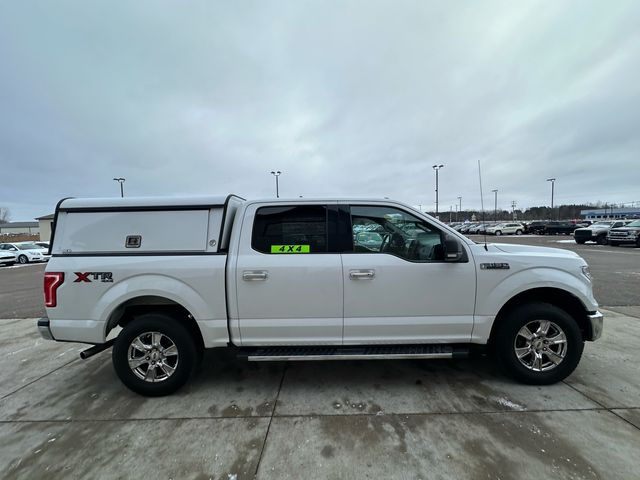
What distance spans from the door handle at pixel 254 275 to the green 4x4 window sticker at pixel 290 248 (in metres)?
0.25

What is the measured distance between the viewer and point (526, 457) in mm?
2287

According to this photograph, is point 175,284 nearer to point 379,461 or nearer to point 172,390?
point 172,390

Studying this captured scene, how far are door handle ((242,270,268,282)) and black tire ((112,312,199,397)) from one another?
2.82 ft

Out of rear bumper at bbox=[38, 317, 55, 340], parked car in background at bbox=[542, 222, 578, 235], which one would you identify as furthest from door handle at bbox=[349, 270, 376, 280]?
parked car in background at bbox=[542, 222, 578, 235]

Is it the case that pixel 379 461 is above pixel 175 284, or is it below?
below

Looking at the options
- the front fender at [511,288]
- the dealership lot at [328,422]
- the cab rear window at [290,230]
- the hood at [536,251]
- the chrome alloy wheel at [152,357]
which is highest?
the cab rear window at [290,230]

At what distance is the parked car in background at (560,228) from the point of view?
37.5m

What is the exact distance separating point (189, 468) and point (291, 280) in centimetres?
164

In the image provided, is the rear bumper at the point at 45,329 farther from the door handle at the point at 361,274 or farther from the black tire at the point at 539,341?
the black tire at the point at 539,341

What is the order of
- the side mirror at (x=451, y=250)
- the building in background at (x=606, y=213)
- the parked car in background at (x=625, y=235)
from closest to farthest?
the side mirror at (x=451, y=250)
the parked car in background at (x=625, y=235)
the building in background at (x=606, y=213)

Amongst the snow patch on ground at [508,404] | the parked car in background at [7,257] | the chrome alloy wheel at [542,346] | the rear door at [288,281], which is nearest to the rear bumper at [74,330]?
the rear door at [288,281]

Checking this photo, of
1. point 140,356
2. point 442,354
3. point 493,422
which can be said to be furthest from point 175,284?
point 493,422

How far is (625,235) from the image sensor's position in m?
19.0

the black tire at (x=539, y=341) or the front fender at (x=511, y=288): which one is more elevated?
the front fender at (x=511, y=288)
